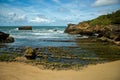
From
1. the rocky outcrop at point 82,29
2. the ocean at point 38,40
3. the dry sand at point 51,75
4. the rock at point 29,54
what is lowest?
the dry sand at point 51,75

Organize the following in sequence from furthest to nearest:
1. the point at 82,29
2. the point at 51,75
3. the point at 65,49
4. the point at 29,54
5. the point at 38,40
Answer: the point at 82,29
the point at 38,40
the point at 65,49
the point at 29,54
the point at 51,75

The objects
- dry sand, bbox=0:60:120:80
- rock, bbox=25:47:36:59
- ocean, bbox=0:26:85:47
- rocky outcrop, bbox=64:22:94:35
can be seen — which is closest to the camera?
dry sand, bbox=0:60:120:80

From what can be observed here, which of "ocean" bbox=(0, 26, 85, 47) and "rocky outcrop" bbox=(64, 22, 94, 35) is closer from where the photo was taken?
"ocean" bbox=(0, 26, 85, 47)

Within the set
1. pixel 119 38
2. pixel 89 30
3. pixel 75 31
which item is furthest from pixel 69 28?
pixel 119 38

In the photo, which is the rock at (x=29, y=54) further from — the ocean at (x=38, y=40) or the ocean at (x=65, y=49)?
the ocean at (x=38, y=40)

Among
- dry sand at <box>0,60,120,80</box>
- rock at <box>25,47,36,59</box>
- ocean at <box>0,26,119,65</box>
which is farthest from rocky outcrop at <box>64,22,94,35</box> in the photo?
dry sand at <box>0,60,120,80</box>

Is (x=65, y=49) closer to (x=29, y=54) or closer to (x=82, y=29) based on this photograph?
(x=29, y=54)

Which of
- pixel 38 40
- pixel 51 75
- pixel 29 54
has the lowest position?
pixel 51 75

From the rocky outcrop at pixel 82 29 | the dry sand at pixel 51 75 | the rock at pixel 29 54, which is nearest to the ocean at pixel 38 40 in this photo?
the rock at pixel 29 54

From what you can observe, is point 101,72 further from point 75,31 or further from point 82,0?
point 75,31

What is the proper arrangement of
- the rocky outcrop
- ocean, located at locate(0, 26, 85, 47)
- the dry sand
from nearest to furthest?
the dry sand → ocean, located at locate(0, 26, 85, 47) → the rocky outcrop

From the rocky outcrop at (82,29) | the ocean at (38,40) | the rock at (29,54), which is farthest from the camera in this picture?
the rocky outcrop at (82,29)

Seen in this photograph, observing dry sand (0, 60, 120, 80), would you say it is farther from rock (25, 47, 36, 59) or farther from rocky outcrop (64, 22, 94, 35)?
rocky outcrop (64, 22, 94, 35)

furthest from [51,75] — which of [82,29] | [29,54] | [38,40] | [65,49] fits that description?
[82,29]
